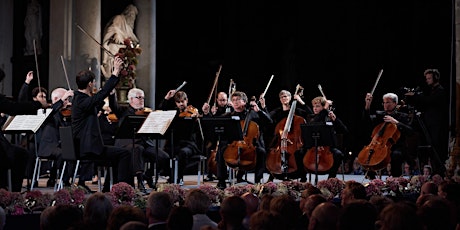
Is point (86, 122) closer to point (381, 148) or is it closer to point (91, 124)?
point (91, 124)

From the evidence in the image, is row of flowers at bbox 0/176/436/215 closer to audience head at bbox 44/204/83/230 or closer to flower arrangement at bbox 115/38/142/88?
audience head at bbox 44/204/83/230

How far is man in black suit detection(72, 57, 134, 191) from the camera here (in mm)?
7363

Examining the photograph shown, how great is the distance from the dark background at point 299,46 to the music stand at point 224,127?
4.93 meters

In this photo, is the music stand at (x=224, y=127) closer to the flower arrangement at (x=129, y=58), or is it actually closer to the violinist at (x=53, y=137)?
the violinist at (x=53, y=137)

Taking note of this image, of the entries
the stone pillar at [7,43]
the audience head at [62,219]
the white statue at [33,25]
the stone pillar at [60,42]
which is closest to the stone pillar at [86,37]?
the stone pillar at [60,42]

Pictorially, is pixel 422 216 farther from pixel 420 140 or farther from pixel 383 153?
pixel 420 140

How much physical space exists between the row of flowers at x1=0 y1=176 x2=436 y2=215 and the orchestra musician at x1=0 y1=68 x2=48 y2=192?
435 mm

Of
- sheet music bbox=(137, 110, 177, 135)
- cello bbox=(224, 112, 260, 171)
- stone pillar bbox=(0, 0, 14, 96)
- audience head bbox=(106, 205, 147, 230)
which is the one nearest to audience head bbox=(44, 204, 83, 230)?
audience head bbox=(106, 205, 147, 230)

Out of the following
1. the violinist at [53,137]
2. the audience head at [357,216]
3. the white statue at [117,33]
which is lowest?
the audience head at [357,216]

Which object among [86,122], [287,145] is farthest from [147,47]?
[86,122]

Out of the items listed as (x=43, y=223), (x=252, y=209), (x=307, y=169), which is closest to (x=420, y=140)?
(x=307, y=169)

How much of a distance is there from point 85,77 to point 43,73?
22.2 feet

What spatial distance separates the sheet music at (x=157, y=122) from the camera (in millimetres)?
8094

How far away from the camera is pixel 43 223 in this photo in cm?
387
